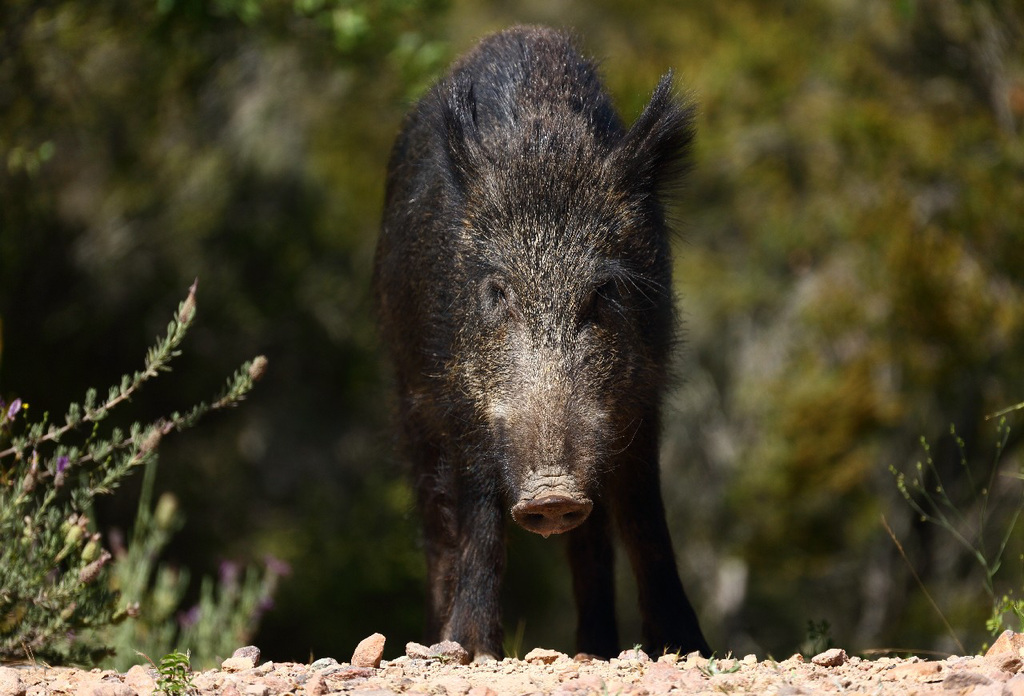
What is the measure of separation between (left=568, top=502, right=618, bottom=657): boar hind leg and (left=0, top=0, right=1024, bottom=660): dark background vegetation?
14.4ft

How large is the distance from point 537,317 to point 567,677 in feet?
4.66

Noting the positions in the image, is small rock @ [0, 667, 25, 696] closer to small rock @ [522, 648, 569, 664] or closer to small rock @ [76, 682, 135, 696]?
small rock @ [76, 682, 135, 696]

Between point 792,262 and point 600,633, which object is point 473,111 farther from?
point 792,262

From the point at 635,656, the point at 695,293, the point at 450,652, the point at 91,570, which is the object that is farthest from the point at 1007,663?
the point at 695,293

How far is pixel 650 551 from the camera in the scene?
5.23m

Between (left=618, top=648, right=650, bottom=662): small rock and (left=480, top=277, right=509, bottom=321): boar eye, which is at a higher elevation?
(left=480, top=277, right=509, bottom=321): boar eye

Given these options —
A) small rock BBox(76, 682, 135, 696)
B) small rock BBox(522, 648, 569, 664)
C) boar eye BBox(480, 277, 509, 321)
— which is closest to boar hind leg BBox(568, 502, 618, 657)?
boar eye BBox(480, 277, 509, 321)

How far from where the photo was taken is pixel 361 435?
14977mm

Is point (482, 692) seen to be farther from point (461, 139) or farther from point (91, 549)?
Result: point (461, 139)

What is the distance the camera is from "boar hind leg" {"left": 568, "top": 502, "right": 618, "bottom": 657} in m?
5.57

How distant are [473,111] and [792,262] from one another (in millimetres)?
9116

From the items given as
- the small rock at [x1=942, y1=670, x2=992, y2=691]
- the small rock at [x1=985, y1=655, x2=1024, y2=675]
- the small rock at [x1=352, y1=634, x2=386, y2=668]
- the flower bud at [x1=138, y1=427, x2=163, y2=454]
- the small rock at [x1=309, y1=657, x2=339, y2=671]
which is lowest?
the small rock at [x1=942, y1=670, x2=992, y2=691]

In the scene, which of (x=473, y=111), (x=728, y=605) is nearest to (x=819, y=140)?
(x=728, y=605)

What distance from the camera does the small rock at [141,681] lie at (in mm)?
3719
